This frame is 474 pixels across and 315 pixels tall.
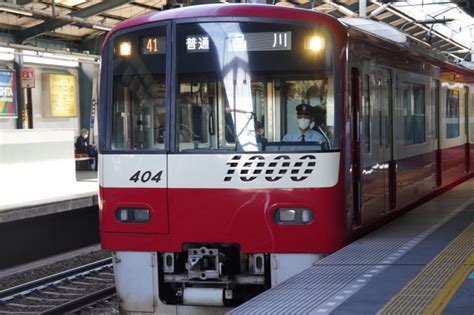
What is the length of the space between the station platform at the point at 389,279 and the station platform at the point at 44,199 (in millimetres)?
6143

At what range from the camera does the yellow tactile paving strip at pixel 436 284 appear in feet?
14.3

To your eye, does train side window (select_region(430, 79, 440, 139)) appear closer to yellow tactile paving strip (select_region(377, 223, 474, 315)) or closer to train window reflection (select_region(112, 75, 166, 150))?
yellow tactile paving strip (select_region(377, 223, 474, 315))

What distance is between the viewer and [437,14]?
28.2 m

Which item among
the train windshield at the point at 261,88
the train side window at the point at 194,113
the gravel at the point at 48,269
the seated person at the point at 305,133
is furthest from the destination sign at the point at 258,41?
the gravel at the point at 48,269

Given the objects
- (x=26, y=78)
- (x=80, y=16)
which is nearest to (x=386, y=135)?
(x=80, y=16)

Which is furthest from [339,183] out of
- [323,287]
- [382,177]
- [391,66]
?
[391,66]

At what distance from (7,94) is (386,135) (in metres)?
13.9

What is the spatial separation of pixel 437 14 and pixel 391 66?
20855mm

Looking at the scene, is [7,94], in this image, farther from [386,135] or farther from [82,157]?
[386,135]

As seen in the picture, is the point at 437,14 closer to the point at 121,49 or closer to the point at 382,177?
the point at 382,177

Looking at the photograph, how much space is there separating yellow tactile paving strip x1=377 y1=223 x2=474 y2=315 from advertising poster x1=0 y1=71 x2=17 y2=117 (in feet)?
50.7

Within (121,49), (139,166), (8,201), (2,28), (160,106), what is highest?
(2,28)

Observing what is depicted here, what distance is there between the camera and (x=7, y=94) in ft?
66.1

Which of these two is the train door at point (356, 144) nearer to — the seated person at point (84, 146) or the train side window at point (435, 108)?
the train side window at point (435, 108)
